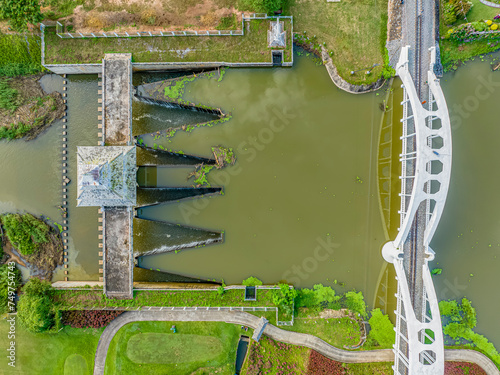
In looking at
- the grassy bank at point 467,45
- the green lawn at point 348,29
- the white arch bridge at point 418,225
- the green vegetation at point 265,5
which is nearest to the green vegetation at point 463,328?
the white arch bridge at point 418,225

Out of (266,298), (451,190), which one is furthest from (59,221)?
(451,190)

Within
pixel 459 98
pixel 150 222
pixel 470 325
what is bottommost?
pixel 470 325

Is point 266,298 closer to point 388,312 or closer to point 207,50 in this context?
point 388,312

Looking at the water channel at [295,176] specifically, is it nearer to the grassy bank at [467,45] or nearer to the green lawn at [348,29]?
the grassy bank at [467,45]

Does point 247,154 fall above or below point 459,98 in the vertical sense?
below

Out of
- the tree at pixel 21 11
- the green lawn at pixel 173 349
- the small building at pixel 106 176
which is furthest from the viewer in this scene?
the green lawn at pixel 173 349

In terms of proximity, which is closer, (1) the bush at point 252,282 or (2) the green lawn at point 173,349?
A: (2) the green lawn at point 173,349

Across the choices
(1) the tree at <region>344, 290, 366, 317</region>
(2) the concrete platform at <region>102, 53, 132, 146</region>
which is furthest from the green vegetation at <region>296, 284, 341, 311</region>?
(2) the concrete platform at <region>102, 53, 132, 146</region>

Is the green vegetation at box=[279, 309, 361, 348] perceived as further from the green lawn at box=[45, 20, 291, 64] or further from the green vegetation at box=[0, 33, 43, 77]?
the green vegetation at box=[0, 33, 43, 77]
